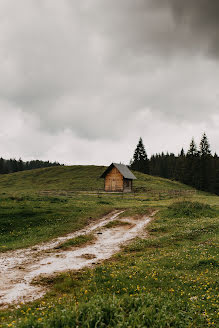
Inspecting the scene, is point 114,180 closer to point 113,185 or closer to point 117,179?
point 117,179

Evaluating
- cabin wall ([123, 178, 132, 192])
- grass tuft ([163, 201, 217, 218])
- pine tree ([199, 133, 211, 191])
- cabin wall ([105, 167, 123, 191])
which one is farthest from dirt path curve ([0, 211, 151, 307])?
pine tree ([199, 133, 211, 191])

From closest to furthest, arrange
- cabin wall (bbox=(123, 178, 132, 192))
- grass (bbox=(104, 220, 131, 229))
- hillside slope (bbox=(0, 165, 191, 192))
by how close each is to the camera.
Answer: grass (bbox=(104, 220, 131, 229))
cabin wall (bbox=(123, 178, 132, 192))
hillside slope (bbox=(0, 165, 191, 192))

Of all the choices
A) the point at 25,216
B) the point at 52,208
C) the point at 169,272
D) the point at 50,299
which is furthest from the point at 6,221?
the point at 169,272

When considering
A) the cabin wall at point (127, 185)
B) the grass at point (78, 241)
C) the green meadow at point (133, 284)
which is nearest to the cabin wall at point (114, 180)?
the cabin wall at point (127, 185)

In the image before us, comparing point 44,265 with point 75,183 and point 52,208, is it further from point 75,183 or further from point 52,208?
point 75,183

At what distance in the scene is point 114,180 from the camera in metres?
63.4

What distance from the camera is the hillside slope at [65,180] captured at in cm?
7462

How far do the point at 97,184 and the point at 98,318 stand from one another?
227 ft

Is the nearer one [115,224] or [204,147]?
[115,224]

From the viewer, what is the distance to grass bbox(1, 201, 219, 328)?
19.5 ft

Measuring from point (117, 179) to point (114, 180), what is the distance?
1.07m

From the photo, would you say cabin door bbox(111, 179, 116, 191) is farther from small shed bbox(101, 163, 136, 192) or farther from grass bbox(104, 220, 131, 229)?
grass bbox(104, 220, 131, 229)

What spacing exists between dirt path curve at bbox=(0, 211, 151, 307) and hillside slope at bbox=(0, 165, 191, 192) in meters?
51.9

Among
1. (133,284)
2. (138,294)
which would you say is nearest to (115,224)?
(133,284)
